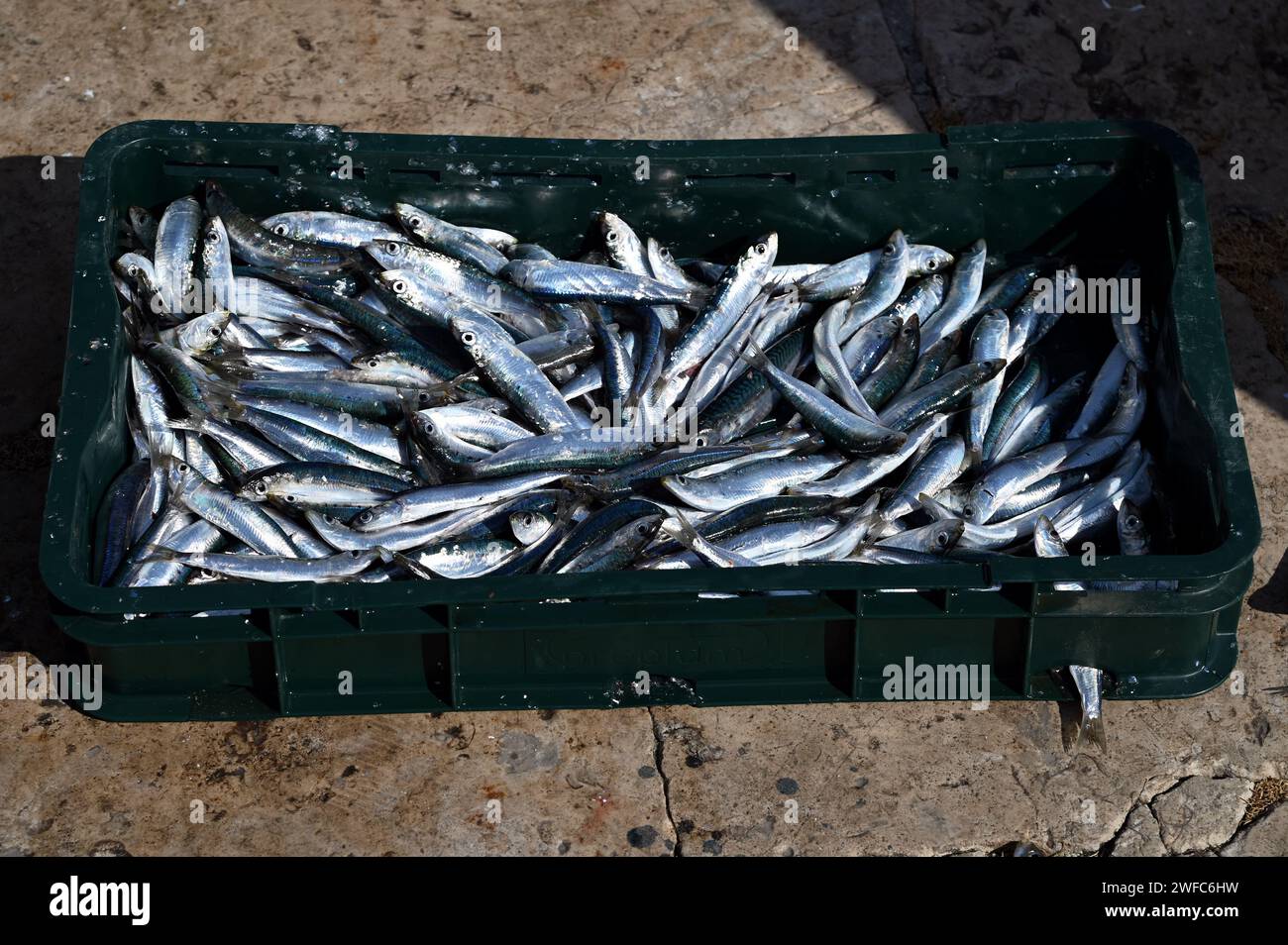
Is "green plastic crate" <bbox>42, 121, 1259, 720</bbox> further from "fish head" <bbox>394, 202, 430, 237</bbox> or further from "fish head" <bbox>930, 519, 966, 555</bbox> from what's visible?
"fish head" <bbox>930, 519, 966, 555</bbox>

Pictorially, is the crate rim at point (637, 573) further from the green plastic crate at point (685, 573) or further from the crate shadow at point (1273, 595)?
the crate shadow at point (1273, 595)

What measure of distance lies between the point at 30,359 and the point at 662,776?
A: 3041 millimetres

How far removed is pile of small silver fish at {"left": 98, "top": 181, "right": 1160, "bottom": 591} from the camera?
14.8 feet

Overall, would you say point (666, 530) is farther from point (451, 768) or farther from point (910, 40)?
point (910, 40)

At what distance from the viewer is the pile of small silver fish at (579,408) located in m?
4.51

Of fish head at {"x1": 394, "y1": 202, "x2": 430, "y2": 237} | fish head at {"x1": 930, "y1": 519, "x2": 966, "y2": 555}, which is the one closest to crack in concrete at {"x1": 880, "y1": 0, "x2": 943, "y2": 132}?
fish head at {"x1": 394, "y1": 202, "x2": 430, "y2": 237}

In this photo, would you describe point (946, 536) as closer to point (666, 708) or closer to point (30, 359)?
point (666, 708)

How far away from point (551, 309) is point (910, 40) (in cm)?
285

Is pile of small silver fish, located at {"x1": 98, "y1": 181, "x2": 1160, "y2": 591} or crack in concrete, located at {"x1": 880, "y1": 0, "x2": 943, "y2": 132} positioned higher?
crack in concrete, located at {"x1": 880, "y1": 0, "x2": 943, "y2": 132}

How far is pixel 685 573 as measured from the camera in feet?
13.0

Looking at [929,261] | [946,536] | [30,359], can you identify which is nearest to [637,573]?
[946,536]

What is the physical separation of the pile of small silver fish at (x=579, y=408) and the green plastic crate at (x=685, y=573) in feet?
0.45

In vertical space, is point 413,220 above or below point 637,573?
above

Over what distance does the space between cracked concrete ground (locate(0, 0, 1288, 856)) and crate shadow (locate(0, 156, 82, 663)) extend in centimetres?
1
